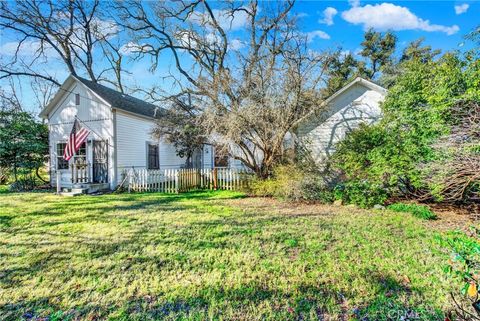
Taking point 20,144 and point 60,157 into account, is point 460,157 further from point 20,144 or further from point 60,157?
point 20,144

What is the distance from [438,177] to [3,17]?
25.2 metres

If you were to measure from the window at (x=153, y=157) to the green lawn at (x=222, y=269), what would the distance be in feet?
27.3

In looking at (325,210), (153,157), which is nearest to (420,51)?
(325,210)

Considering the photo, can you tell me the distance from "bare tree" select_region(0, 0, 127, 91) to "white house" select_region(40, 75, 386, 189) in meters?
7.17

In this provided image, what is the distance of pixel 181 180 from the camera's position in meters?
11.3

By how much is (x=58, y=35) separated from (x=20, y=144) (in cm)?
1091

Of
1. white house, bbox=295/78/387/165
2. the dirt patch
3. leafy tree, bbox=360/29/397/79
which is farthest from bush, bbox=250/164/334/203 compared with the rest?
leafy tree, bbox=360/29/397/79

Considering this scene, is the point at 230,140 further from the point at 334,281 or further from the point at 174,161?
the point at 174,161

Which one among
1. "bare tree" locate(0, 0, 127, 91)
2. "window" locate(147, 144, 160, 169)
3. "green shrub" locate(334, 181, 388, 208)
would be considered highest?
"bare tree" locate(0, 0, 127, 91)

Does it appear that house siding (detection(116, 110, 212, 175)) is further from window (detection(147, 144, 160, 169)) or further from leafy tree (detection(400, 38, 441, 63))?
leafy tree (detection(400, 38, 441, 63))

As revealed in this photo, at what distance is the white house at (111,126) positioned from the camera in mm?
11922

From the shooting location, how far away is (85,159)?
489 inches

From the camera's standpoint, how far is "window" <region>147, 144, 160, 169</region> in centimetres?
1427

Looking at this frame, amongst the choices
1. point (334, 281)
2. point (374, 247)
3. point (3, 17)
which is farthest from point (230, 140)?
point (3, 17)
